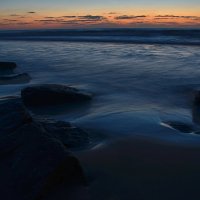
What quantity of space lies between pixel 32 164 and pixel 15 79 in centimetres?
667

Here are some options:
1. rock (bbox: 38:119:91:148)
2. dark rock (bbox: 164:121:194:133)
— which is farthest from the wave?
rock (bbox: 38:119:91:148)

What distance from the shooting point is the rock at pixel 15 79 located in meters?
9.05

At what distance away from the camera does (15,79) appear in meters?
9.45

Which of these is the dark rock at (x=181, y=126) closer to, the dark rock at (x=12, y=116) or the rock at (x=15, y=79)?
the dark rock at (x=12, y=116)

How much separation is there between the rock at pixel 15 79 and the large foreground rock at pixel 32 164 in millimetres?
5557

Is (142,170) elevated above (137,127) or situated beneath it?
elevated above

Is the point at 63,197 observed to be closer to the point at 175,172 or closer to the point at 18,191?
the point at 18,191

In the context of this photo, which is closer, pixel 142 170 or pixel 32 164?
pixel 32 164

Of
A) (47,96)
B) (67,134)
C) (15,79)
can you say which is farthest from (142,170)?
(15,79)

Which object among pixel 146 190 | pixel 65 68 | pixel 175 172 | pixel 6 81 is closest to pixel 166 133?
pixel 175 172

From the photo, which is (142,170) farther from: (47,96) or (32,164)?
(47,96)

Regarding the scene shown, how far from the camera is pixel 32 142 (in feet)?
10.8

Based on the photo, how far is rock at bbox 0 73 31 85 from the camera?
905 cm

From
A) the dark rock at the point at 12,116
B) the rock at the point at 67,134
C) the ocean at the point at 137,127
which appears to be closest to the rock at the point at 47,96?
the ocean at the point at 137,127
